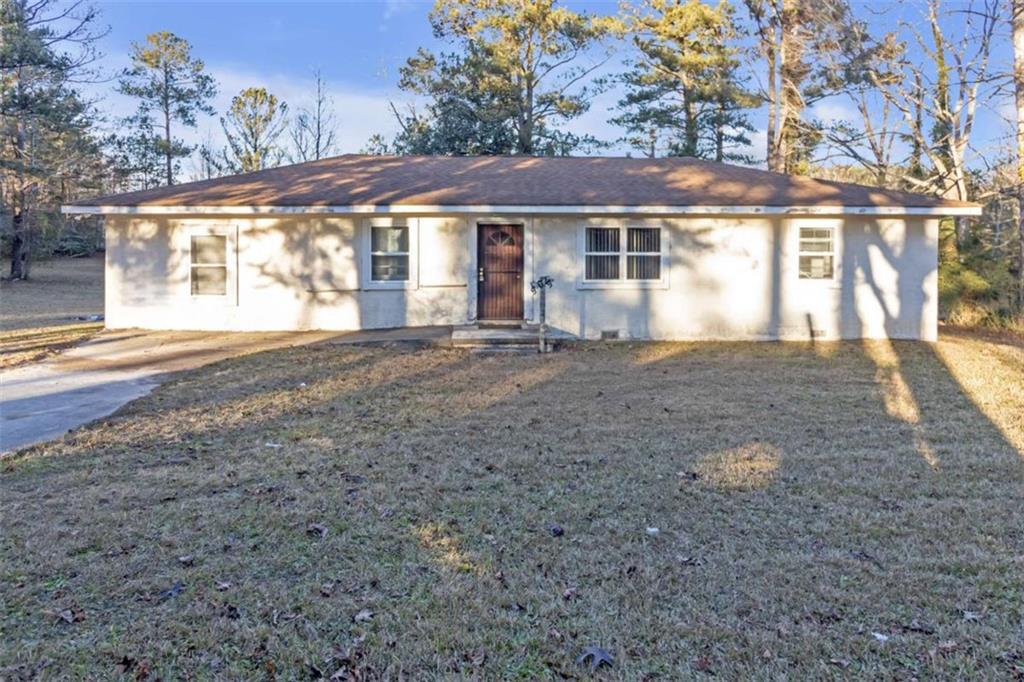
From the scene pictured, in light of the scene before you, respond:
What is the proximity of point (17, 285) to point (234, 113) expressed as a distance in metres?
11.7

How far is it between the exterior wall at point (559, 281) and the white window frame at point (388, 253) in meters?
0.04

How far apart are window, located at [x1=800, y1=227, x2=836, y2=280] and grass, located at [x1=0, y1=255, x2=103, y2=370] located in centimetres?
1288

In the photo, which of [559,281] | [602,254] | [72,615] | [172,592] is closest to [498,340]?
[559,281]

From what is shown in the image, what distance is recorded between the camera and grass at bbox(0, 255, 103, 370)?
11959 millimetres

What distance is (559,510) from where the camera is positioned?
179 inches

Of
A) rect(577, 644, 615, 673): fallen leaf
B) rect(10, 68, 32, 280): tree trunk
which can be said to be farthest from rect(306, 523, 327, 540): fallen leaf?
rect(10, 68, 32, 280): tree trunk

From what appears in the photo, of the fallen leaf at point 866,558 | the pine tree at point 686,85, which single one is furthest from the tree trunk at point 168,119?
the fallen leaf at point 866,558

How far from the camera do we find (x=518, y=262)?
13.6m

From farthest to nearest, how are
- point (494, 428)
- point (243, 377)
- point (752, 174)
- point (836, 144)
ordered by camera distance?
point (836, 144) → point (752, 174) → point (243, 377) → point (494, 428)

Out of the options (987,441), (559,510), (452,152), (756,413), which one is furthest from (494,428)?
(452,152)

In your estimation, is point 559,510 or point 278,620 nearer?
point 278,620

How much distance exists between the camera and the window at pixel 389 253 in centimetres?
1355

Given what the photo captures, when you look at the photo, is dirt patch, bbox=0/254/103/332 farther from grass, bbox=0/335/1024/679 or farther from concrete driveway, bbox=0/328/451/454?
grass, bbox=0/335/1024/679

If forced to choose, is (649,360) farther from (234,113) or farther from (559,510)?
(234,113)
